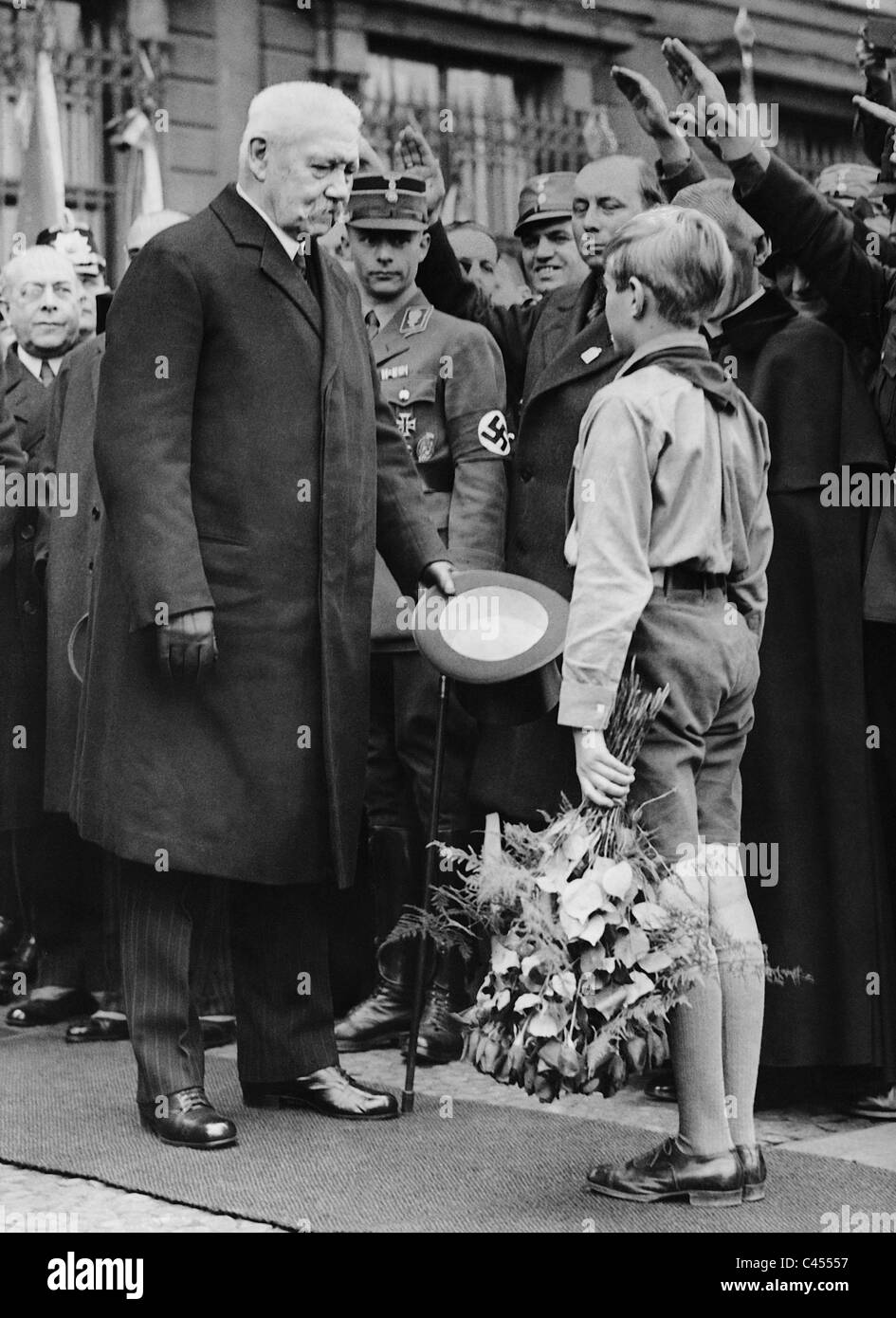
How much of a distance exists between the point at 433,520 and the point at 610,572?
1657 millimetres

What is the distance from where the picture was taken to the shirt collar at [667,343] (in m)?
4.22

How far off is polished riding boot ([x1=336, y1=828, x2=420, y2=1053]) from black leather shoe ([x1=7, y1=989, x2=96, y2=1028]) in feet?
2.86

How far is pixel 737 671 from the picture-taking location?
425cm

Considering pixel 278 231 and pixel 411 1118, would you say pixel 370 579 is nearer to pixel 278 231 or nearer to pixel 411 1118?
pixel 278 231

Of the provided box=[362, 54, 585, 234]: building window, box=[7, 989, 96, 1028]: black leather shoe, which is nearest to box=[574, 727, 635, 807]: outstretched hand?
box=[7, 989, 96, 1028]: black leather shoe

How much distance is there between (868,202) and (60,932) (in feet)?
10.1

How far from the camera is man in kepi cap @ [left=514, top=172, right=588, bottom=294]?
6531 mm

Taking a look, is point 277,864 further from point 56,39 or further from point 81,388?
point 56,39

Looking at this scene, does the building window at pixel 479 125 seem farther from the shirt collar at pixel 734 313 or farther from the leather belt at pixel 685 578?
the leather belt at pixel 685 578

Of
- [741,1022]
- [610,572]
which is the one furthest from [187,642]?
[741,1022]

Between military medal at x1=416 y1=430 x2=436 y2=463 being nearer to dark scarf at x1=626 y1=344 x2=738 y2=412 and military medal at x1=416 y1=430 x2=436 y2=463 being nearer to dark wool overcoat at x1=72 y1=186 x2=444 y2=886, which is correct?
dark wool overcoat at x1=72 y1=186 x2=444 y2=886

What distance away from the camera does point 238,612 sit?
4691 mm
